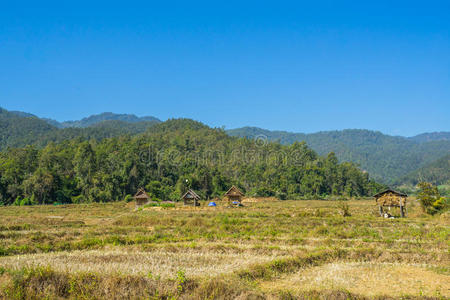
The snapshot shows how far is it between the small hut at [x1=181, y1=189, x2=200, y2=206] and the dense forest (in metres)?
17.7

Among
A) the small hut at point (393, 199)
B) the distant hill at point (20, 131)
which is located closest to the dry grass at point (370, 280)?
the small hut at point (393, 199)

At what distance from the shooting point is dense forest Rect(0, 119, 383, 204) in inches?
2240

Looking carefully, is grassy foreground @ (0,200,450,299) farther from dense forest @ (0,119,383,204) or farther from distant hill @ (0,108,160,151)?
distant hill @ (0,108,160,151)

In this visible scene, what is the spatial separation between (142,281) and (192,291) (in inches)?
44.5

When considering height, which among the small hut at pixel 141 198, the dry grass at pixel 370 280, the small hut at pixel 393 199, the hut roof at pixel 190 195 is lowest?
the small hut at pixel 141 198

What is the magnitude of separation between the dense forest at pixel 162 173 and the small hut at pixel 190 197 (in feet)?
58.2

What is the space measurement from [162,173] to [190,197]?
3853 centimetres

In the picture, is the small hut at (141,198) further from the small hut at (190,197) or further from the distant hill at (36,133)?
the distant hill at (36,133)

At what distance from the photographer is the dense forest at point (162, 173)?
5691 centimetres

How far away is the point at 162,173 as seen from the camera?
258ft

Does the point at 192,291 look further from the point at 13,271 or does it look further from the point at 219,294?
the point at 13,271

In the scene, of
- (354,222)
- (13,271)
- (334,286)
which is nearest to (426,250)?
(334,286)

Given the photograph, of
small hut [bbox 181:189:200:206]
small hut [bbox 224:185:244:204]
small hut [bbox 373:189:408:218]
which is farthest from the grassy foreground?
small hut [bbox 224:185:244:204]

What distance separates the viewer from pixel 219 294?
24.7ft
